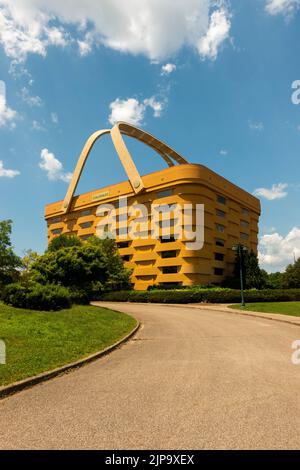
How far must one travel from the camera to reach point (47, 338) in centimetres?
1224

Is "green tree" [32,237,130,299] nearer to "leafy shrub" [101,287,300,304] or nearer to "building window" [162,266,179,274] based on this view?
"leafy shrub" [101,287,300,304]

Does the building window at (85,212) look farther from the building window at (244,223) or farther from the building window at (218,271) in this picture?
the building window at (244,223)

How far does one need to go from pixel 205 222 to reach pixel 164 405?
51729 mm

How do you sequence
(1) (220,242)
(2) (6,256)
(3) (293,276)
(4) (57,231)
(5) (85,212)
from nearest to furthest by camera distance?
(2) (6,256) < (1) (220,242) < (3) (293,276) < (5) (85,212) < (4) (57,231)

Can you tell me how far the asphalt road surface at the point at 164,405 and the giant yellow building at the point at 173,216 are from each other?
145 ft

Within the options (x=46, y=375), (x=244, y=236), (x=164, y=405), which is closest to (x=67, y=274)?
(x=46, y=375)

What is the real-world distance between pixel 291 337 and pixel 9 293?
50.6 feet

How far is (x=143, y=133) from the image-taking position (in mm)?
71188

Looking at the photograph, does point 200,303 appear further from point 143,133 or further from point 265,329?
point 143,133

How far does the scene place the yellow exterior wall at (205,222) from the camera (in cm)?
5503

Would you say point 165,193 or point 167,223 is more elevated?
point 165,193

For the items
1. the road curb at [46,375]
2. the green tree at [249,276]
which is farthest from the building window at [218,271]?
the road curb at [46,375]

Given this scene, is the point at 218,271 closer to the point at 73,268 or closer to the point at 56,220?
the point at 73,268
